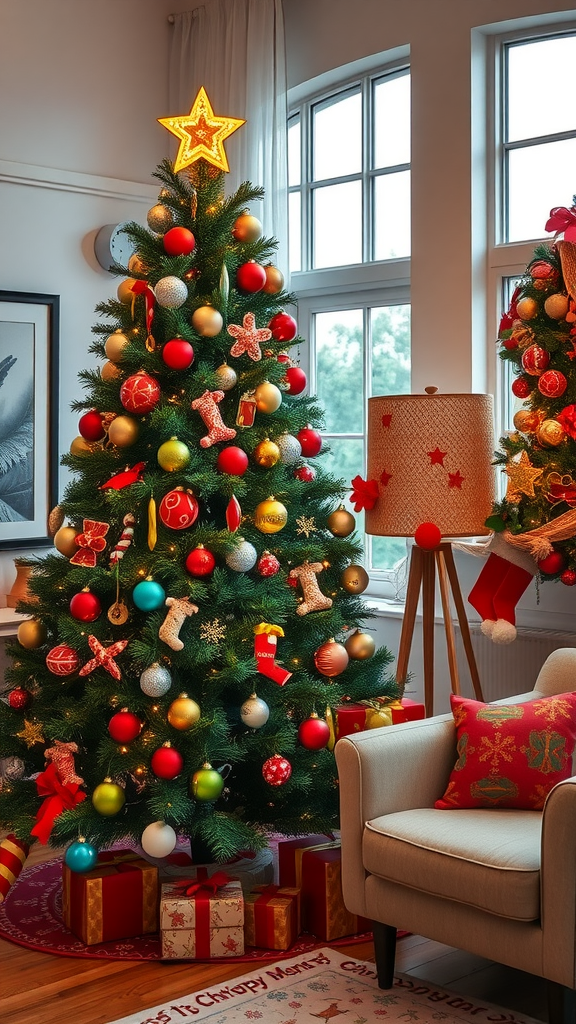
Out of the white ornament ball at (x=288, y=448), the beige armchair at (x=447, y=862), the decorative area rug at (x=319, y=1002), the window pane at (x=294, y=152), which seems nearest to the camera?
the beige armchair at (x=447, y=862)

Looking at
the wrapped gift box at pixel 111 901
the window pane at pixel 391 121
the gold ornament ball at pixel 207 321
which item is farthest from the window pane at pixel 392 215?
the wrapped gift box at pixel 111 901

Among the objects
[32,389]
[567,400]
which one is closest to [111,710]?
[567,400]

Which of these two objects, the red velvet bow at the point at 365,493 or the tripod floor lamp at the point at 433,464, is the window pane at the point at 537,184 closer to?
the tripod floor lamp at the point at 433,464

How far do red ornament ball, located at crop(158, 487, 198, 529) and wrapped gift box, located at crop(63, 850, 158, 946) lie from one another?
3.11 ft

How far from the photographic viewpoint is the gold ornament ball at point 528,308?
338cm

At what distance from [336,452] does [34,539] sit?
1334 mm

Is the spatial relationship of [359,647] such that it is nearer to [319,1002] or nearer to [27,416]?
[319,1002]

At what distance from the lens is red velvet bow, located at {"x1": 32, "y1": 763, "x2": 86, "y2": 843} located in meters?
2.97

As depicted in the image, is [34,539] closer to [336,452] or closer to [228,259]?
[336,452]

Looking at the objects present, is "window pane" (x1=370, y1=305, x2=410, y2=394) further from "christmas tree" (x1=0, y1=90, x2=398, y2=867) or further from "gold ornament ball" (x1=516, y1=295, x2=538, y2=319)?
"christmas tree" (x1=0, y1=90, x2=398, y2=867)

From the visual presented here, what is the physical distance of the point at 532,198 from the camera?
4133mm

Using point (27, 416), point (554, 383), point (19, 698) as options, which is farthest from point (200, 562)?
point (27, 416)

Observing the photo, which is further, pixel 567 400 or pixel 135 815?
pixel 567 400

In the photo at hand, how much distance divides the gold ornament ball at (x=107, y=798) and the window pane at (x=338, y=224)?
105 inches
